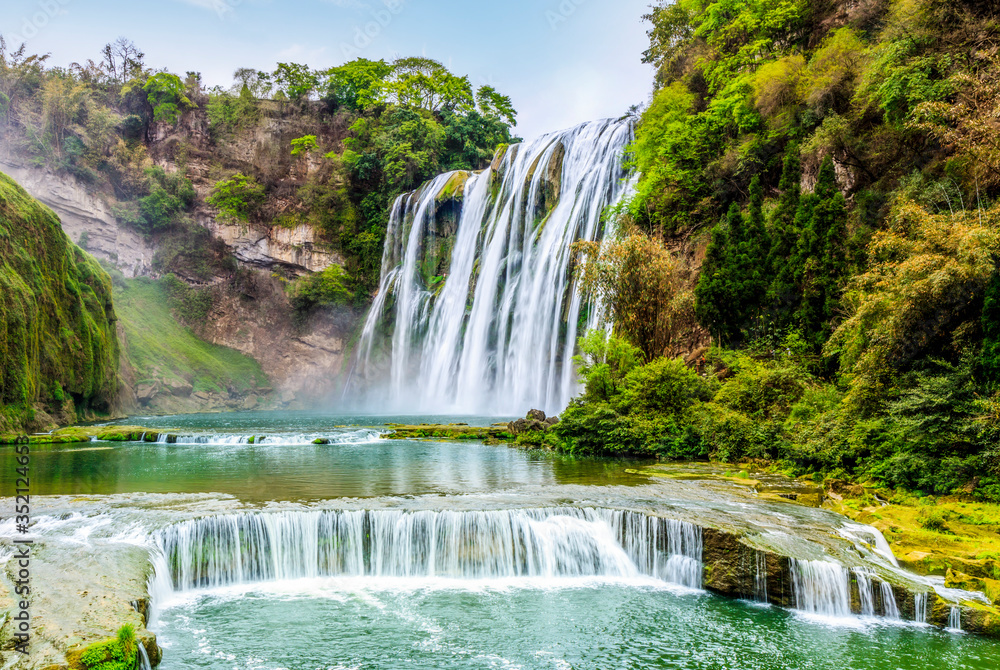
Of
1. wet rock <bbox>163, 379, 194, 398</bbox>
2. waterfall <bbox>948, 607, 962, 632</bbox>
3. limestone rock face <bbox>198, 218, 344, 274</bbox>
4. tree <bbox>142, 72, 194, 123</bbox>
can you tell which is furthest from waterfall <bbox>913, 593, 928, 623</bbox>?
tree <bbox>142, 72, 194, 123</bbox>

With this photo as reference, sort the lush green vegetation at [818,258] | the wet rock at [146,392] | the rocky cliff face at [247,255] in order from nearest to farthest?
the lush green vegetation at [818,258]
the wet rock at [146,392]
the rocky cliff face at [247,255]

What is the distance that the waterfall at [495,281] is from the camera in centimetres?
3091

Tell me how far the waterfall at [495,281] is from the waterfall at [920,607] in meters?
19.3

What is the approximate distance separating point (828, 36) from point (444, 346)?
997 inches

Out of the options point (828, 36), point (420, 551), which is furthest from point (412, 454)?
point (828, 36)

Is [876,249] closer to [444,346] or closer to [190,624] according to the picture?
[190,624]

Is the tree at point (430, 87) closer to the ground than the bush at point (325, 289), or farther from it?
farther from it

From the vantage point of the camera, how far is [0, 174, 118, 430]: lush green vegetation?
2238cm

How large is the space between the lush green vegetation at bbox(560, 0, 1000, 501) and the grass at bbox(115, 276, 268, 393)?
32.5 m

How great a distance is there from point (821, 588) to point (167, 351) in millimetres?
45093

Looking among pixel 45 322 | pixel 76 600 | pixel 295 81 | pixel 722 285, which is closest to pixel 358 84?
pixel 295 81

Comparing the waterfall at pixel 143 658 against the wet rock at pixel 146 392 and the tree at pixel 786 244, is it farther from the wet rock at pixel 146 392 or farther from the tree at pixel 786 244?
the wet rock at pixel 146 392

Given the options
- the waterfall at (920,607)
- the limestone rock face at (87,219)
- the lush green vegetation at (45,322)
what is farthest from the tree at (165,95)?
the waterfall at (920,607)

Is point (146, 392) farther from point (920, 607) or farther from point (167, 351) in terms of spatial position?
point (920, 607)
